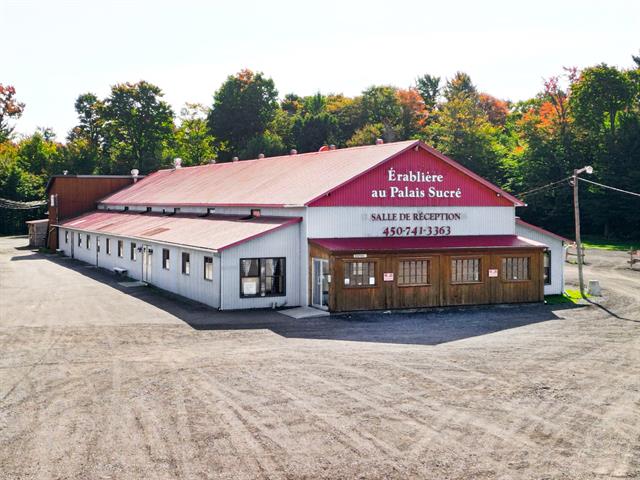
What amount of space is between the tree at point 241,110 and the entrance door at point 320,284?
6853 centimetres

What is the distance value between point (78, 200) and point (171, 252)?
30180mm

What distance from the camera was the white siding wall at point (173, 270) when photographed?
31.2 meters

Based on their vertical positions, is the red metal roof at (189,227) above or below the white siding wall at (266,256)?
above

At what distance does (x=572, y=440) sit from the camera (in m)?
14.4

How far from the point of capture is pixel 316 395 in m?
17.3

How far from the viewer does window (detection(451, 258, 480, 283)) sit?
3180cm

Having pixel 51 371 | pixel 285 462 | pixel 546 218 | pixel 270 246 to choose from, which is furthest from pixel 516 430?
pixel 546 218

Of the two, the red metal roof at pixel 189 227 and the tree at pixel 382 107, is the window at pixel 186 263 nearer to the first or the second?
the red metal roof at pixel 189 227

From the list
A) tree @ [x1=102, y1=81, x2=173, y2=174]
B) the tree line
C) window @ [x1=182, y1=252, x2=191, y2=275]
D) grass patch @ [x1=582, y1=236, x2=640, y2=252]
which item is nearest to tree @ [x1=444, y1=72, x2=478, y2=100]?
the tree line

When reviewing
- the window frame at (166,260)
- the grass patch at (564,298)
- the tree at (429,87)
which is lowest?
the grass patch at (564,298)

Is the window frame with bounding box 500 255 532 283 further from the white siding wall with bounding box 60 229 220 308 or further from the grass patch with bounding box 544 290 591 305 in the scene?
the white siding wall with bounding box 60 229 220 308

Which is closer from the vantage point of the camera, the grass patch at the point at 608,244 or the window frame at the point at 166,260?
the window frame at the point at 166,260

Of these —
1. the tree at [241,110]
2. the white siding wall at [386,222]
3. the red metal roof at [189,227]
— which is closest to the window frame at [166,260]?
the red metal roof at [189,227]

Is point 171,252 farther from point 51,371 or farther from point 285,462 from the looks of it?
point 285,462
